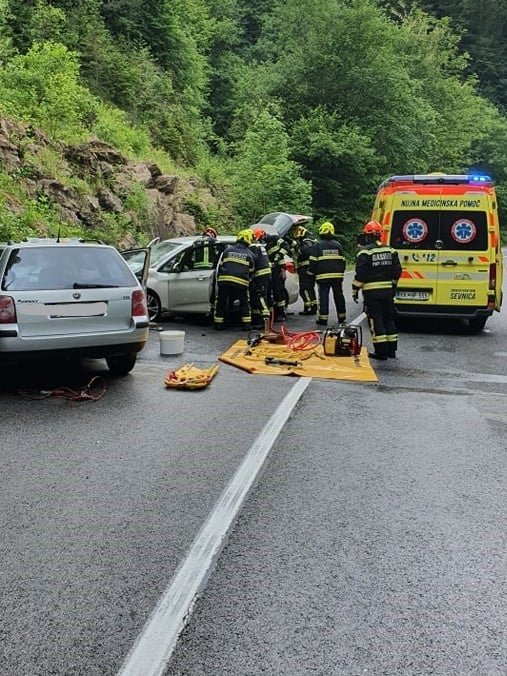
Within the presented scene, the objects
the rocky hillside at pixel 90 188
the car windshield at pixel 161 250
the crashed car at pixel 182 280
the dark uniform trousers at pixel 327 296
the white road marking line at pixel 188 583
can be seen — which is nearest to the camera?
the white road marking line at pixel 188 583

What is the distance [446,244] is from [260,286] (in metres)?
3.04

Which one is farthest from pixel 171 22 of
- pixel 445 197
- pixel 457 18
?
pixel 457 18

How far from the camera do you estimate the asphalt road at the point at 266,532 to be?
2.82 metres

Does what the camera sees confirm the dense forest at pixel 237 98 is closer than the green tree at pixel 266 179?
Yes

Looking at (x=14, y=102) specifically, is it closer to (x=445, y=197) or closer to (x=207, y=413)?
(x=445, y=197)

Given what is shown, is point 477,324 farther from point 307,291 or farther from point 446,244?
point 307,291

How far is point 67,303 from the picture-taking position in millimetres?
7027

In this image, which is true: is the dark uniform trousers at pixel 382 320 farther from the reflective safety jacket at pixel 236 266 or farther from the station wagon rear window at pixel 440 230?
the station wagon rear window at pixel 440 230

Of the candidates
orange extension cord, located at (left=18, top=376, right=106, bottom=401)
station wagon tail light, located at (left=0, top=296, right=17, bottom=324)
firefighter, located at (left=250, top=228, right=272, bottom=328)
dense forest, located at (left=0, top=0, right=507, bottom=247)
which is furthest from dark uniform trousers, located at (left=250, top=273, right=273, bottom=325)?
dense forest, located at (left=0, top=0, right=507, bottom=247)

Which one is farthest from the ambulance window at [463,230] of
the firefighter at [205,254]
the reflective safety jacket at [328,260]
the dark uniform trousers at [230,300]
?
the firefighter at [205,254]

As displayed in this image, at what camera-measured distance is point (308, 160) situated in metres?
29.5

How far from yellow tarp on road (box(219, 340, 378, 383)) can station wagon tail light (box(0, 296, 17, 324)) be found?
2819mm

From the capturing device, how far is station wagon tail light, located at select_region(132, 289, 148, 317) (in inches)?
294

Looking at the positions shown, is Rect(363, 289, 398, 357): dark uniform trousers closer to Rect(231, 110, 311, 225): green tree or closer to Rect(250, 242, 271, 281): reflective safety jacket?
Rect(250, 242, 271, 281): reflective safety jacket
